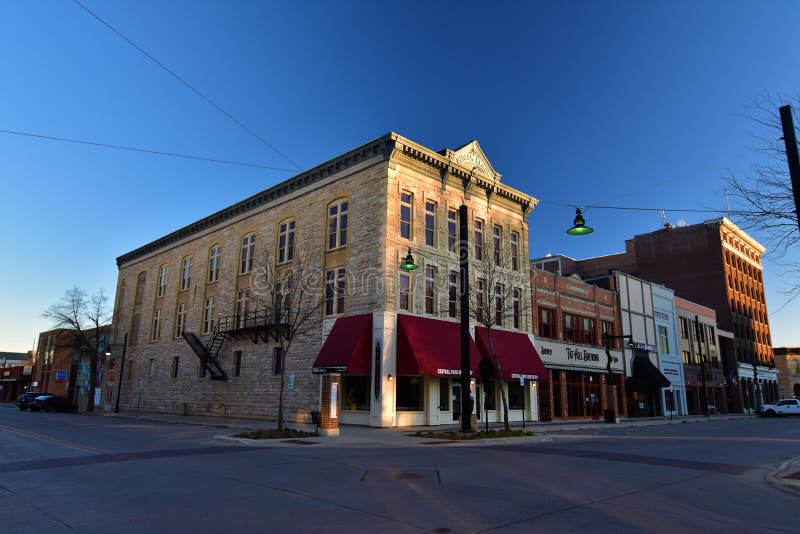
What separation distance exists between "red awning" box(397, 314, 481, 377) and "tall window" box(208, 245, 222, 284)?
1855 cm

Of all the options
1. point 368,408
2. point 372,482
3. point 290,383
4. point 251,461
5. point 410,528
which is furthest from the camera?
point 368,408

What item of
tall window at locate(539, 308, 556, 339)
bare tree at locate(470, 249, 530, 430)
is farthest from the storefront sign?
bare tree at locate(470, 249, 530, 430)

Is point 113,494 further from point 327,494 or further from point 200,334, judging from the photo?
point 200,334

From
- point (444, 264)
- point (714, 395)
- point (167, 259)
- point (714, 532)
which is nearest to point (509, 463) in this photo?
point (714, 532)

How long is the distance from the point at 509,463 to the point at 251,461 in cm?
621

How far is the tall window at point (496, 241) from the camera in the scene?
34.1 meters

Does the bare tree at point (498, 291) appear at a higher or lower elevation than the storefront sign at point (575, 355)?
higher

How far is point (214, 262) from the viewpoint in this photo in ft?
132

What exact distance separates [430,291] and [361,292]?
401 centimetres

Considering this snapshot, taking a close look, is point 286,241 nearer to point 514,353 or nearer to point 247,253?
point 247,253

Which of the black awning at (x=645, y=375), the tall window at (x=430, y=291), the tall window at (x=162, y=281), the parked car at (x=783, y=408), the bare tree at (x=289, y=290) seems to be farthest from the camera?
the parked car at (x=783, y=408)

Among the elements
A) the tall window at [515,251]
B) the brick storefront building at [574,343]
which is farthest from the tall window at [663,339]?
the tall window at [515,251]

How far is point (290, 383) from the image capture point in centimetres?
2206

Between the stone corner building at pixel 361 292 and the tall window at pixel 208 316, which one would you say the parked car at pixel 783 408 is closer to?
the stone corner building at pixel 361 292
